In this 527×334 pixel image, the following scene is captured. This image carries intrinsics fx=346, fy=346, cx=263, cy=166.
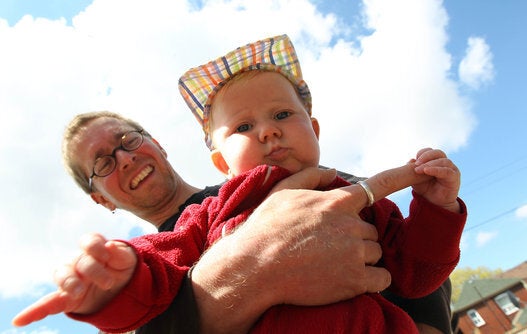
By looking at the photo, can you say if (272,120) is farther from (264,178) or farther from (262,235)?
(262,235)

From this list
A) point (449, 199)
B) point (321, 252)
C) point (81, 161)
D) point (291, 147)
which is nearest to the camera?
point (321, 252)

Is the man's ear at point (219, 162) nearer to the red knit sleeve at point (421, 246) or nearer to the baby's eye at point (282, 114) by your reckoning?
the baby's eye at point (282, 114)

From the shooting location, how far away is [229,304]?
1475 mm

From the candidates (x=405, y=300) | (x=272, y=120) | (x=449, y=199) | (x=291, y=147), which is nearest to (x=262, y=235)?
(x=291, y=147)

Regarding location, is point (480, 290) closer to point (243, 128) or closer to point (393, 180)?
point (393, 180)

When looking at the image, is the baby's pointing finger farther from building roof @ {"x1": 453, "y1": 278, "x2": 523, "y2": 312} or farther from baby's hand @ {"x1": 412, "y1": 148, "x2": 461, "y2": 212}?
building roof @ {"x1": 453, "y1": 278, "x2": 523, "y2": 312}

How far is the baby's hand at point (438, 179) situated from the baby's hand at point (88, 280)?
1468 mm

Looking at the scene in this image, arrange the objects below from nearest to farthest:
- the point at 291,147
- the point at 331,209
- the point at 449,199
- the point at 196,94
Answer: the point at 331,209, the point at 449,199, the point at 291,147, the point at 196,94

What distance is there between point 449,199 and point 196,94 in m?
1.79

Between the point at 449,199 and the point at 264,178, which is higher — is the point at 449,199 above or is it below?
below

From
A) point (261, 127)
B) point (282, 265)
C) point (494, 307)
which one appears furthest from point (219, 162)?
point (494, 307)

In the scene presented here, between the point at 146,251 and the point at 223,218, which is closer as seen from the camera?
the point at 146,251

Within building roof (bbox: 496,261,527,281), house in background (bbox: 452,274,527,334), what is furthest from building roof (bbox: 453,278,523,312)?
building roof (bbox: 496,261,527,281)

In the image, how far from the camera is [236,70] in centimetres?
238
